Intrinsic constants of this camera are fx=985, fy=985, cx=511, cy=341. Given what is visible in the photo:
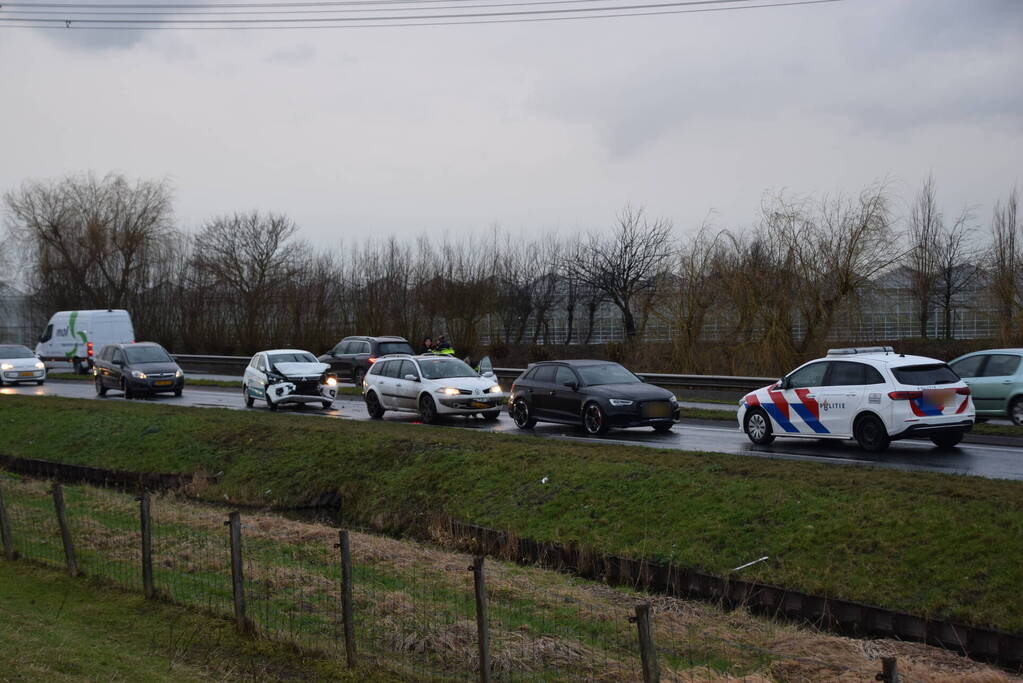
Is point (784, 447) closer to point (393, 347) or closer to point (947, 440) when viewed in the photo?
point (947, 440)

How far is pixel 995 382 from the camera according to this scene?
20625 millimetres

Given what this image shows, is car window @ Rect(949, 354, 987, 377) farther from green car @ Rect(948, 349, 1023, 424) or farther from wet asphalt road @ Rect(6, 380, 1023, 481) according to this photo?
wet asphalt road @ Rect(6, 380, 1023, 481)

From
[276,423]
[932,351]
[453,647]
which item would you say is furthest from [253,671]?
[932,351]

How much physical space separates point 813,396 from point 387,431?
8650 mm

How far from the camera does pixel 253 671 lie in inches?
290

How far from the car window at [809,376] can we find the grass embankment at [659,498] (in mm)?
2671

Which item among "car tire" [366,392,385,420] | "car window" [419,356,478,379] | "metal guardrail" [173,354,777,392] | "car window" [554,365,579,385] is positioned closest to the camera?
"car window" [554,365,579,385]

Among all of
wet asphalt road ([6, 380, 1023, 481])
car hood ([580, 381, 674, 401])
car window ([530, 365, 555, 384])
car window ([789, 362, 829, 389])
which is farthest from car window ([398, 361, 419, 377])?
car window ([789, 362, 829, 389])

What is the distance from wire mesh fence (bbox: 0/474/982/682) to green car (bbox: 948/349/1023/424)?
12.9 m

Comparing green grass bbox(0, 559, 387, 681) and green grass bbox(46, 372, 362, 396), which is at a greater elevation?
green grass bbox(0, 559, 387, 681)

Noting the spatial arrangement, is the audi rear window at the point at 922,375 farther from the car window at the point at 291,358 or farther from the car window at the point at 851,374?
the car window at the point at 291,358

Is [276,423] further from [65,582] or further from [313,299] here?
[313,299]

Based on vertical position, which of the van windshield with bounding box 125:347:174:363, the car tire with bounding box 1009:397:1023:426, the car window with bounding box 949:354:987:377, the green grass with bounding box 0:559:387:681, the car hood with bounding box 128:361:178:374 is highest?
the car window with bounding box 949:354:987:377

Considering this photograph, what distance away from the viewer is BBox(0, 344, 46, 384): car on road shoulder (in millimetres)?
39344
